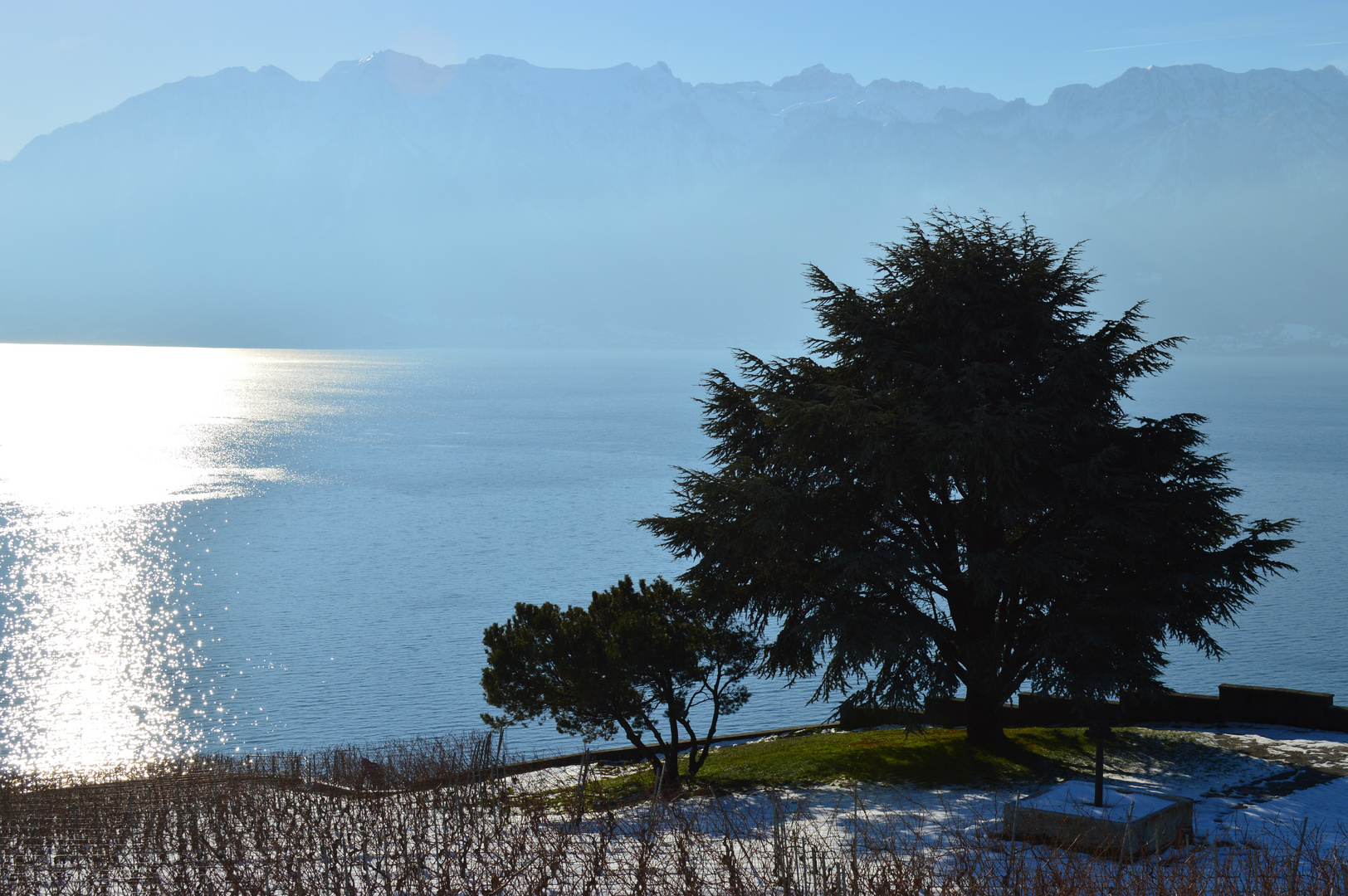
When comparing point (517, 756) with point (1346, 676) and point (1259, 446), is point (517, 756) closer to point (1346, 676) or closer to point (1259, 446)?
point (1346, 676)

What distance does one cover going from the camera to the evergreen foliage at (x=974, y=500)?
2047 cm

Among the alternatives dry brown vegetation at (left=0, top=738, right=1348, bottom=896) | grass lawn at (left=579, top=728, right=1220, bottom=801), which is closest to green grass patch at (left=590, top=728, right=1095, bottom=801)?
grass lawn at (left=579, top=728, right=1220, bottom=801)

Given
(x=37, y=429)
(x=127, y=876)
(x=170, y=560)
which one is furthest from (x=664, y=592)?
(x=37, y=429)

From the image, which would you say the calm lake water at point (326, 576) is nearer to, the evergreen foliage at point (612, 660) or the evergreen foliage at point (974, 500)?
the evergreen foliage at point (612, 660)

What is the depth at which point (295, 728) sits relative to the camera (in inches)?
1412

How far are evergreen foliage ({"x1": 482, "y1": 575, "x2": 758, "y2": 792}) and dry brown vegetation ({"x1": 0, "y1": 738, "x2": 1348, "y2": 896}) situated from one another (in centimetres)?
309

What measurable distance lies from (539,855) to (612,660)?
409 inches

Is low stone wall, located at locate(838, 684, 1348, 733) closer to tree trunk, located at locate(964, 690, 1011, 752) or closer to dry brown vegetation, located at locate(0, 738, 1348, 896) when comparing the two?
tree trunk, located at locate(964, 690, 1011, 752)

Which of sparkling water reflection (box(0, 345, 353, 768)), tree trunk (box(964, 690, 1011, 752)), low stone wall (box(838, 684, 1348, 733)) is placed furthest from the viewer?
sparkling water reflection (box(0, 345, 353, 768))

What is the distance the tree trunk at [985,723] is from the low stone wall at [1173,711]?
3.29ft

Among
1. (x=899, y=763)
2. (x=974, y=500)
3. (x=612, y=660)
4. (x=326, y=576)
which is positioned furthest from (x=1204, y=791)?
(x=326, y=576)

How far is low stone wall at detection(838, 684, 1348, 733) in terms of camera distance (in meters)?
22.6

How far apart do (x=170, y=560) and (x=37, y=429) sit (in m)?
96.8

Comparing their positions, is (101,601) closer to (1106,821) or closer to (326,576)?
(326,576)
